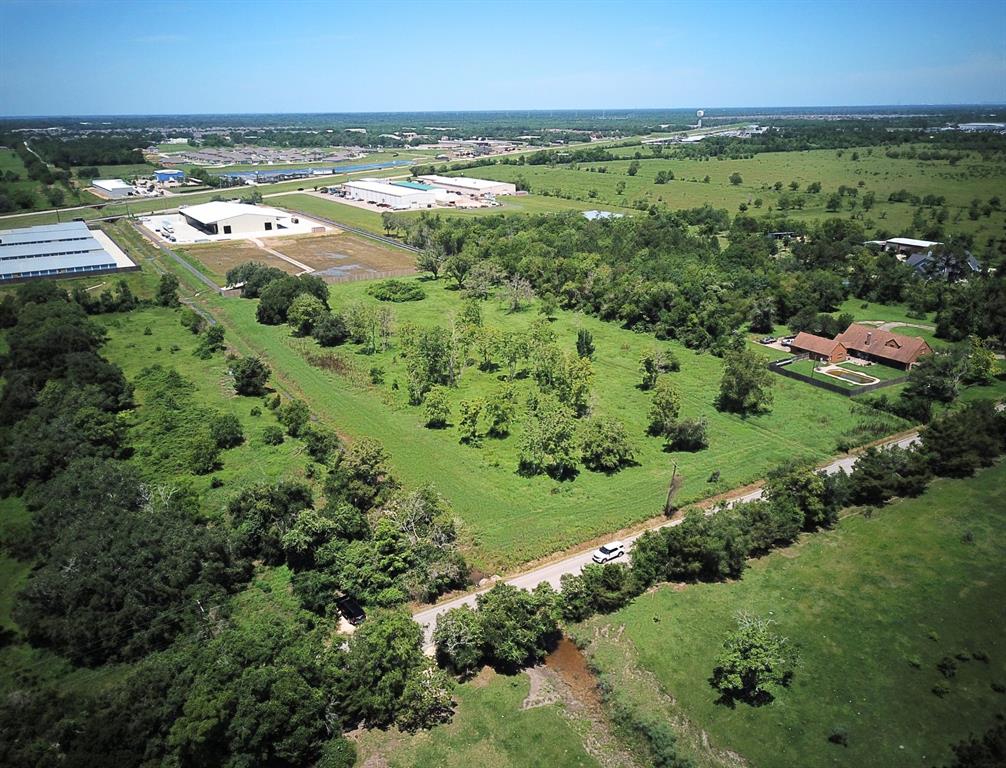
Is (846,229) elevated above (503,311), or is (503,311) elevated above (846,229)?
(846,229)

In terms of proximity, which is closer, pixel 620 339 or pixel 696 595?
pixel 696 595

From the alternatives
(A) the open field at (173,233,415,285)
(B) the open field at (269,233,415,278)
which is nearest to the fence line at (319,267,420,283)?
(A) the open field at (173,233,415,285)

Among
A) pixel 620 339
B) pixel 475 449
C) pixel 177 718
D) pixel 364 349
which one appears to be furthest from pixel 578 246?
pixel 177 718

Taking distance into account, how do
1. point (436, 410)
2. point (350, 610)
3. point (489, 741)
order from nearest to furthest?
1. point (489, 741)
2. point (350, 610)
3. point (436, 410)

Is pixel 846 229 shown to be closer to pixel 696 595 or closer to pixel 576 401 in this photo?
pixel 576 401

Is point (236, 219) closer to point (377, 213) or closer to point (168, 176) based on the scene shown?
point (377, 213)

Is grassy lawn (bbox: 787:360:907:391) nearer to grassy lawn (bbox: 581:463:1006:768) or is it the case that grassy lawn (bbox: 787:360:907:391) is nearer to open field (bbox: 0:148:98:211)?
grassy lawn (bbox: 581:463:1006:768)

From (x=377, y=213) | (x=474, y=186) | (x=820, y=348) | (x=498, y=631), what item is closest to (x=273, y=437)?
(x=498, y=631)
